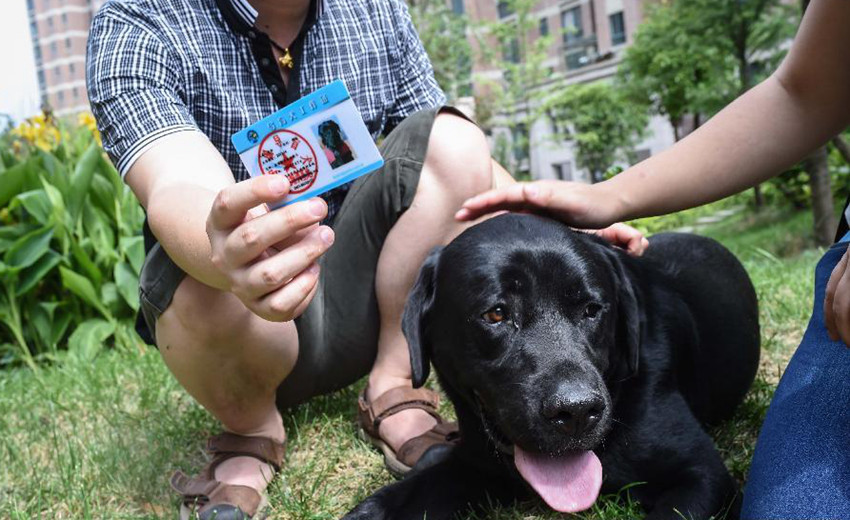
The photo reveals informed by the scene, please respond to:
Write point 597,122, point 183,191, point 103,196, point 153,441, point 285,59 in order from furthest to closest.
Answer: point 597,122
point 103,196
point 153,441
point 285,59
point 183,191

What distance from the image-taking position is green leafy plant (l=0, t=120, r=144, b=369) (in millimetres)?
4488

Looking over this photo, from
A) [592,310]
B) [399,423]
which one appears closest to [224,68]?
[399,423]

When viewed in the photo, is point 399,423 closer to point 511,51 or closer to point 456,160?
point 456,160

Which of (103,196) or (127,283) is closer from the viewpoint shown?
(127,283)

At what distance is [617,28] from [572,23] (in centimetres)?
266

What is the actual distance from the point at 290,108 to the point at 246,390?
1.08 meters

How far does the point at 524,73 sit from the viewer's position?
24.1 metres

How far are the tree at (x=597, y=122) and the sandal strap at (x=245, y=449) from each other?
2176cm

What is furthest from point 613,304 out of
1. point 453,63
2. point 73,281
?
point 453,63

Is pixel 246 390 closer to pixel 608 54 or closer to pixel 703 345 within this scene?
pixel 703 345

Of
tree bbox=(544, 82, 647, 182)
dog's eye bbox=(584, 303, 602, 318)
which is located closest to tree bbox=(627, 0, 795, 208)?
tree bbox=(544, 82, 647, 182)

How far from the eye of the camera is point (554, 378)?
171cm

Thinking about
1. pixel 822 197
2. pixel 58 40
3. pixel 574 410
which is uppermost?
pixel 574 410

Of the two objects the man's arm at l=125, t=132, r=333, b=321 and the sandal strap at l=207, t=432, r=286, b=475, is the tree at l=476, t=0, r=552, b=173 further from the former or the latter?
the man's arm at l=125, t=132, r=333, b=321
